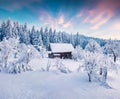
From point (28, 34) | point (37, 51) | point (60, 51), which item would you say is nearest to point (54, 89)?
point (37, 51)

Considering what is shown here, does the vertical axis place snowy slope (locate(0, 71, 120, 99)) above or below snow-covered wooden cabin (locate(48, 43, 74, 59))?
below

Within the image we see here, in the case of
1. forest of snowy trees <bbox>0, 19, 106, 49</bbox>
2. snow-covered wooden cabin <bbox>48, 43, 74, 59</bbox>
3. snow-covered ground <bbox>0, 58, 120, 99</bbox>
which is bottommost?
snow-covered ground <bbox>0, 58, 120, 99</bbox>

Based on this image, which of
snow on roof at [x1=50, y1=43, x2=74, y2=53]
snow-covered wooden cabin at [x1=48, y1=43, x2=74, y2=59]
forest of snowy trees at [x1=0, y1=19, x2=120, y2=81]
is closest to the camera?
forest of snowy trees at [x1=0, y1=19, x2=120, y2=81]

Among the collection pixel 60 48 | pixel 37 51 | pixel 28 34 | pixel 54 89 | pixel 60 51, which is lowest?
pixel 54 89

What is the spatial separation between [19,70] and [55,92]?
921 cm

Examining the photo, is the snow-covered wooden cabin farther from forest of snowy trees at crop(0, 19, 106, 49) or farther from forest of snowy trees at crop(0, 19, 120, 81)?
forest of snowy trees at crop(0, 19, 106, 49)

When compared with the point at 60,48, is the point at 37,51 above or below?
below

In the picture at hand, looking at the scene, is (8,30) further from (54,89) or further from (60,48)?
(54,89)

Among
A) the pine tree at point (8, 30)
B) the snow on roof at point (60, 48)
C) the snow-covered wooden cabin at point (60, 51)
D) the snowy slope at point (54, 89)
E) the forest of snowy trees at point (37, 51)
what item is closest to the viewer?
the snowy slope at point (54, 89)

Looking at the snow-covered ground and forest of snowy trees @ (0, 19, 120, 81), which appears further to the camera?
forest of snowy trees @ (0, 19, 120, 81)

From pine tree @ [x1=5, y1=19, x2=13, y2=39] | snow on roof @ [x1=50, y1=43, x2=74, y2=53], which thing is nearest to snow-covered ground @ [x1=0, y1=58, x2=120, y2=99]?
snow on roof @ [x1=50, y1=43, x2=74, y2=53]

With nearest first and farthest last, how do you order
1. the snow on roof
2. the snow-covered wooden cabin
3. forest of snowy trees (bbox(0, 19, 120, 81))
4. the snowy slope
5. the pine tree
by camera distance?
1. the snowy slope
2. forest of snowy trees (bbox(0, 19, 120, 81))
3. the snow-covered wooden cabin
4. the snow on roof
5. the pine tree

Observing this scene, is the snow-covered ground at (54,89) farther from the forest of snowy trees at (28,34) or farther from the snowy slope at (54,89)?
the forest of snowy trees at (28,34)

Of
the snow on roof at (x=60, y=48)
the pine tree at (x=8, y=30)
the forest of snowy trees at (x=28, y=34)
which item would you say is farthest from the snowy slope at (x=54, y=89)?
the pine tree at (x=8, y=30)
